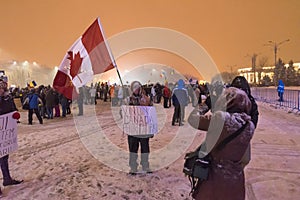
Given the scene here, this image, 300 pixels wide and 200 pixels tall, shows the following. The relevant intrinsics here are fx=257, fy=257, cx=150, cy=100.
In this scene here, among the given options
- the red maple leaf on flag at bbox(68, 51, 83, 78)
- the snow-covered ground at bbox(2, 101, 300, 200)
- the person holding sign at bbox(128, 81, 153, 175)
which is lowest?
the snow-covered ground at bbox(2, 101, 300, 200)

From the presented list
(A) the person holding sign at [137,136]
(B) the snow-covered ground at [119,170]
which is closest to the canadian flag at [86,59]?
(A) the person holding sign at [137,136]

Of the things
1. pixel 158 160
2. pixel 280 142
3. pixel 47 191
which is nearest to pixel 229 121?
pixel 47 191

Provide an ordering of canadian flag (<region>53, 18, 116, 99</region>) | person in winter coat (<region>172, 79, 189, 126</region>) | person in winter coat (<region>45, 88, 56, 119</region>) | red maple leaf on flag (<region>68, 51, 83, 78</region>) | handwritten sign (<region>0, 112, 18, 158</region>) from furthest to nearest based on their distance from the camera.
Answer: person in winter coat (<region>45, 88, 56, 119</region>) → person in winter coat (<region>172, 79, 189, 126</region>) → red maple leaf on flag (<region>68, 51, 83, 78</region>) → canadian flag (<region>53, 18, 116, 99</region>) → handwritten sign (<region>0, 112, 18, 158</region>)

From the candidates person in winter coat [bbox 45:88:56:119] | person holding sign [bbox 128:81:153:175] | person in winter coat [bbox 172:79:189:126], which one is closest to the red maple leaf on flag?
person holding sign [bbox 128:81:153:175]

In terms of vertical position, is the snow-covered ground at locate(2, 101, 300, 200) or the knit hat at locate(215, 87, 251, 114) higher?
the knit hat at locate(215, 87, 251, 114)

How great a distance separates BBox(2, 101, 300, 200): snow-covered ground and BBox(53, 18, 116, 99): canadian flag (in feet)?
6.58

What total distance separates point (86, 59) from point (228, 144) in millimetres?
5000

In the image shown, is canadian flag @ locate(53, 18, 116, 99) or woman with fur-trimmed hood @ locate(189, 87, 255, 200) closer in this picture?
woman with fur-trimmed hood @ locate(189, 87, 255, 200)

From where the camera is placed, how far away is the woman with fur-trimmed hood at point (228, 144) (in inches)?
93.7

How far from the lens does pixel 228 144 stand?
240 centimetres

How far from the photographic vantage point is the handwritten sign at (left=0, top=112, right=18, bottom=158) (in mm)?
4699

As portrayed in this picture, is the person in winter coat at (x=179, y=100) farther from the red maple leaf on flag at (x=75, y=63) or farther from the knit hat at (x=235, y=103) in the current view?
the knit hat at (x=235, y=103)

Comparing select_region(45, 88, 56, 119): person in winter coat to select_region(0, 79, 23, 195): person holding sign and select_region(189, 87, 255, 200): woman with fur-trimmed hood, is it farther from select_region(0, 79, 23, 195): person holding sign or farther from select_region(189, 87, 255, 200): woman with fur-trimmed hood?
select_region(189, 87, 255, 200): woman with fur-trimmed hood

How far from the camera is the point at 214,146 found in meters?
2.49
